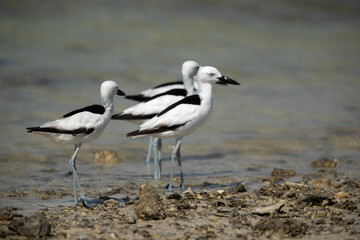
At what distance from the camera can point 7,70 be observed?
1374cm

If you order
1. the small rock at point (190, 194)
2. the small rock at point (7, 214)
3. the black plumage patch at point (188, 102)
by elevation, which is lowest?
the small rock at point (190, 194)

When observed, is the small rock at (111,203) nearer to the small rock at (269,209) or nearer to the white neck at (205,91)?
the small rock at (269,209)

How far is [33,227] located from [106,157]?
11.5ft

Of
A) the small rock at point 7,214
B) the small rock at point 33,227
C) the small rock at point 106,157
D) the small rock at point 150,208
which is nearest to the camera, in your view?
the small rock at point 33,227

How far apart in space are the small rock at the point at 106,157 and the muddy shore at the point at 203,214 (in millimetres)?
1348

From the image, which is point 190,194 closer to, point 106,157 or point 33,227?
point 33,227

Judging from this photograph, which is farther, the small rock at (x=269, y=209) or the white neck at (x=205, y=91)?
the white neck at (x=205, y=91)

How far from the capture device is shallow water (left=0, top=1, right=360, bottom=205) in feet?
28.5

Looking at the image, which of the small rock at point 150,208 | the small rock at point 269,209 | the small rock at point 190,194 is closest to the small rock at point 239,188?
the small rock at point 190,194

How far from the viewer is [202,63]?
51.9 ft

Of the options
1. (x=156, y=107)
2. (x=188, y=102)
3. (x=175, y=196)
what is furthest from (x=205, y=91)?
(x=175, y=196)

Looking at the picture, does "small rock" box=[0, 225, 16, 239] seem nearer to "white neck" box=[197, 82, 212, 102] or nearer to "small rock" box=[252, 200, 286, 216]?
"small rock" box=[252, 200, 286, 216]

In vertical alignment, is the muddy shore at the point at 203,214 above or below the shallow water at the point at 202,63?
below

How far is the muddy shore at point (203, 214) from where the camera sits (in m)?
5.21
